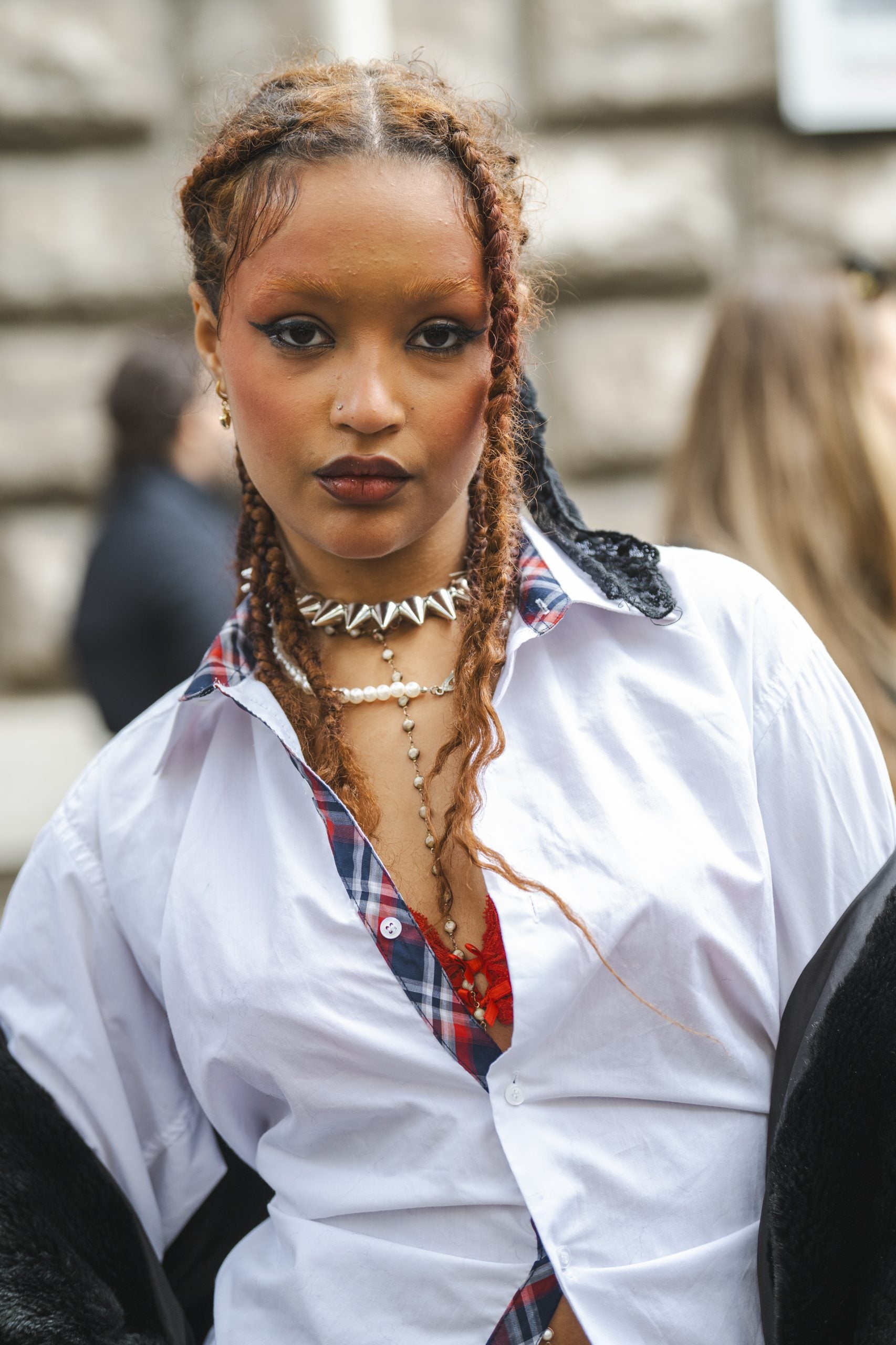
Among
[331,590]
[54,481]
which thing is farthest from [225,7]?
[331,590]

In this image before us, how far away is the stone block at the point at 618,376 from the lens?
4262mm

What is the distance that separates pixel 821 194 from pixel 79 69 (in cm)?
236

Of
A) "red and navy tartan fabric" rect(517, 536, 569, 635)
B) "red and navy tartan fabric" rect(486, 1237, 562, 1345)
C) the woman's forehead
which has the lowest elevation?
"red and navy tartan fabric" rect(486, 1237, 562, 1345)

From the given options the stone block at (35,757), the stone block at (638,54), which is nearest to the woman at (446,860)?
the stone block at (35,757)

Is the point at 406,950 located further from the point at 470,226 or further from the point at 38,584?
the point at 38,584

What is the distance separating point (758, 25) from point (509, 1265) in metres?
3.98

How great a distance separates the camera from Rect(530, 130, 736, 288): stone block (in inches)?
164

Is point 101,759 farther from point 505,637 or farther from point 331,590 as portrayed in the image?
point 505,637

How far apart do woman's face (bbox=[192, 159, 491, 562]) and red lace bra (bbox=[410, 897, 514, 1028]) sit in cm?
41

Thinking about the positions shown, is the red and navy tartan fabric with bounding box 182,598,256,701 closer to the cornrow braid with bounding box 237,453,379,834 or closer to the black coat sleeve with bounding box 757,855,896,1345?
the cornrow braid with bounding box 237,453,379,834

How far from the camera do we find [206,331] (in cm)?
160

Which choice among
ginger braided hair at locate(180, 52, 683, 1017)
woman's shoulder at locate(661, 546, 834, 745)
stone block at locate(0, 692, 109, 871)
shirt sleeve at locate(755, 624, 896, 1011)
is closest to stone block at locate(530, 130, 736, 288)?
stone block at locate(0, 692, 109, 871)

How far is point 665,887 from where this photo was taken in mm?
1339

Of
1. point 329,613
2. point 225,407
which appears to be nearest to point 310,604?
point 329,613
